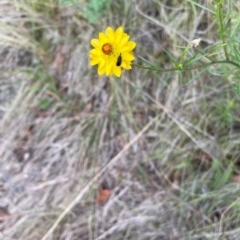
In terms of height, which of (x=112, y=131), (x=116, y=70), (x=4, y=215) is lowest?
(x=4, y=215)

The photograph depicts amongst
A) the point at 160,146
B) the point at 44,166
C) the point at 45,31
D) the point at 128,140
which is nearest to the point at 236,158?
the point at 160,146

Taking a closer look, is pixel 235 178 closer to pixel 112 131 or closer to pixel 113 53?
pixel 112 131

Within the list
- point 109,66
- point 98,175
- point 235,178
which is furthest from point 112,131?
point 109,66

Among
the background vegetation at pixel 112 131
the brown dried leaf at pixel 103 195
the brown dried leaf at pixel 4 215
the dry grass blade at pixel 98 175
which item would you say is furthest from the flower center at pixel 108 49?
the brown dried leaf at pixel 4 215

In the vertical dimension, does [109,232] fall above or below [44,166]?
below

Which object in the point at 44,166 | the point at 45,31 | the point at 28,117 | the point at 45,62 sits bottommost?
the point at 44,166

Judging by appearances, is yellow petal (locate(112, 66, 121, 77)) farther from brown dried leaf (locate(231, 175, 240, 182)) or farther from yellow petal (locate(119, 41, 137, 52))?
brown dried leaf (locate(231, 175, 240, 182))

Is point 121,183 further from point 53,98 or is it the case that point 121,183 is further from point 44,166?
point 53,98

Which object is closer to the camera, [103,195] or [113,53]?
[113,53]

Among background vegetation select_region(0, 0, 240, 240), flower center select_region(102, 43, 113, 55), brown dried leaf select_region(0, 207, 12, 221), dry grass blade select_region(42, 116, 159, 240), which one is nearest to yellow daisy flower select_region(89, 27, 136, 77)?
flower center select_region(102, 43, 113, 55)
